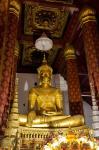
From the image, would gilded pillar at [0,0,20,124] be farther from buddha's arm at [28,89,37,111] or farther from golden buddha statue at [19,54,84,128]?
buddha's arm at [28,89,37,111]

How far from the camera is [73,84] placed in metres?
6.60

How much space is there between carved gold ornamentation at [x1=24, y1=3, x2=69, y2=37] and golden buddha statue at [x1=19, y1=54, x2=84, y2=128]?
3.09 feet

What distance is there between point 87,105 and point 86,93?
41cm

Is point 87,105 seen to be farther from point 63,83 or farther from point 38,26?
point 38,26

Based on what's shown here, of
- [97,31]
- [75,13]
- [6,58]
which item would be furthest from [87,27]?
[6,58]

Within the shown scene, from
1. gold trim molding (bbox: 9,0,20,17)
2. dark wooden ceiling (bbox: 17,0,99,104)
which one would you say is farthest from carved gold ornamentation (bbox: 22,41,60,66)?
gold trim molding (bbox: 9,0,20,17)

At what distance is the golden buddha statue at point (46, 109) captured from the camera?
17.3 feet

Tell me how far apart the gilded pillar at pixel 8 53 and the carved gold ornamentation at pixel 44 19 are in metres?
0.97

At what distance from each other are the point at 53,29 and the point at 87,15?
56.8 inches

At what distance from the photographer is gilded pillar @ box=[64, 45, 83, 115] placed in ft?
20.6

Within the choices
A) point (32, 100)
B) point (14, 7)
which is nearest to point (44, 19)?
point (14, 7)

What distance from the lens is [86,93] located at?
26.6 feet

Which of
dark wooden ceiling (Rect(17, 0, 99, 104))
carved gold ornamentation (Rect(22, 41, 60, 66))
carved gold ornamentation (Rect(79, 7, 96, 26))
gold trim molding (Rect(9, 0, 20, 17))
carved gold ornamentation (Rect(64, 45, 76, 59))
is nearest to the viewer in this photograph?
gold trim molding (Rect(9, 0, 20, 17))

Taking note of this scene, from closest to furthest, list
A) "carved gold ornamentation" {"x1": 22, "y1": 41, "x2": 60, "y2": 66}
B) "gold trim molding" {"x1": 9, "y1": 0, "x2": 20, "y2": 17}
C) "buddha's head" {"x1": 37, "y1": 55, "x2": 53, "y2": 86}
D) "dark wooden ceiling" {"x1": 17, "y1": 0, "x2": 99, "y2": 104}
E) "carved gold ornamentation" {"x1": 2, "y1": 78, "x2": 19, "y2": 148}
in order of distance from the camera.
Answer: "carved gold ornamentation" {"x1": 2, "y1": 78, "x2": 19, "y2": 148}
"gold trim molding" {"x1": 9, "y1": 0, "x2": 20, "y2": 17}
"dark wooden ceiling" {"x1": 17, "y1": 0, "x2": 99, "y2": 104}
"buddha's head" {"x1": 37, "y1": 55, "x2": 53, "y2": 86}
"carved gold ornamentation" {"x1": 22, "y1": 41, "x2": 60, "y2": 66}
